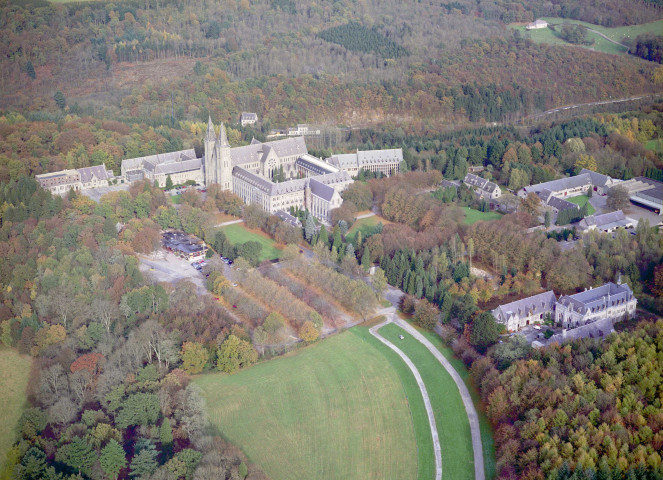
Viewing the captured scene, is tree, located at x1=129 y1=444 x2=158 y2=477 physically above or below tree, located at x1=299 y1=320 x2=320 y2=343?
above

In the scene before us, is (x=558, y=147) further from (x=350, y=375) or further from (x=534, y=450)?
(x=534, y=450)

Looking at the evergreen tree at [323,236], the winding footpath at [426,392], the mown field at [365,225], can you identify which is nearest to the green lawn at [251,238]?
the evergreen tree at [323,236]

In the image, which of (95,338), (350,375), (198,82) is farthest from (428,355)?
(198,82)

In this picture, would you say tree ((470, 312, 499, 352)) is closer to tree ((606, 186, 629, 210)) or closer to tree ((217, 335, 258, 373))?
tree ((217, 335, 258, 373))

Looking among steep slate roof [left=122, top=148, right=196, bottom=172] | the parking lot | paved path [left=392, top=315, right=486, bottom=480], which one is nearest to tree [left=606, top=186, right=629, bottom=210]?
paved path [left=392, top=315, right=486, bottom=480]

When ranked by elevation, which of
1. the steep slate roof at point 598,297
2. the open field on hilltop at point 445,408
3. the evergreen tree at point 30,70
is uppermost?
the evergreen tree at point 30,70

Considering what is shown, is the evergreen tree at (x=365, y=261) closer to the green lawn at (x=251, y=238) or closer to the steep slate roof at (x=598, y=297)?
the green lawn at (x=251, y=238)
